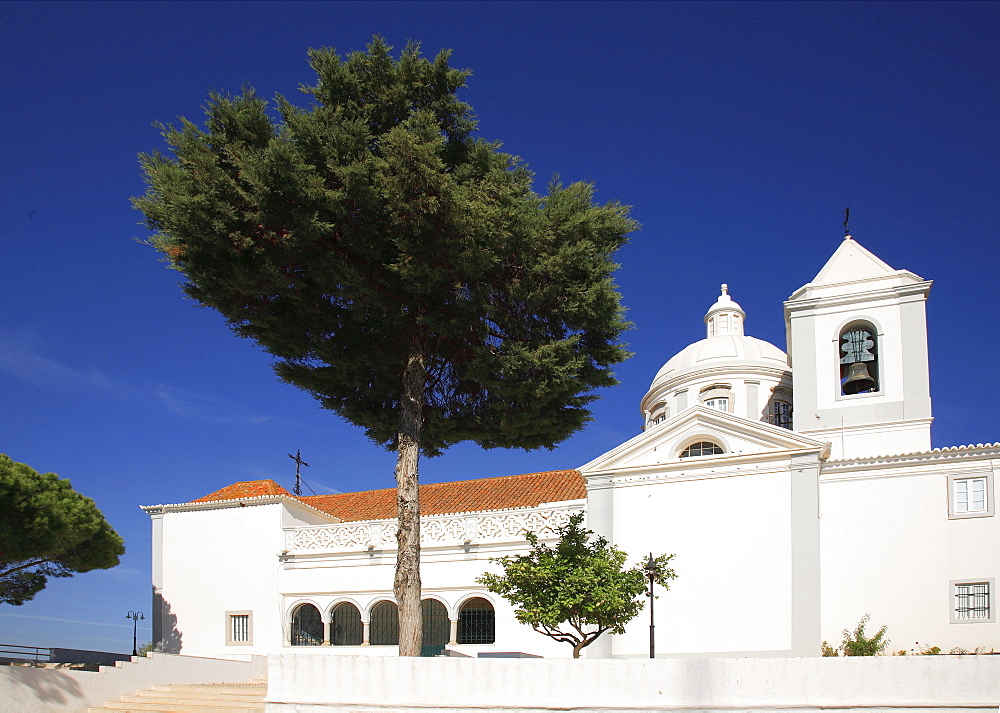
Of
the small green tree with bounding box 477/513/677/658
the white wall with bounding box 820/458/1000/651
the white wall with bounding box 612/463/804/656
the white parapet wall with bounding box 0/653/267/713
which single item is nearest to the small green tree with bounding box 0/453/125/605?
the white parapet wall with bounding box 0/653/267/713

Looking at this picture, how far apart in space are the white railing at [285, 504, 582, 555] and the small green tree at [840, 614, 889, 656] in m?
6.96

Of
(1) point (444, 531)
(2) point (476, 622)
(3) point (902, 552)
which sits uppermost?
(1) point (444, 531)

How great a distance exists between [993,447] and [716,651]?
7871 millimetres

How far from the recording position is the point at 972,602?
19.9 meters

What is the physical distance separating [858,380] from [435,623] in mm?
13263

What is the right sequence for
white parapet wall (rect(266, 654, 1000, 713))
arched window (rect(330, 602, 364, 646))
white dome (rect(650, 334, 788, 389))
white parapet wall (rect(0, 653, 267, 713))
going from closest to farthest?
white parapet wall (rect(266, 654, 1000, 713)), white parapet wall (rect(0, 653, 267, 713)), arched window (rect(330, 602, 364, 646)), white dome (rect(650, 334, 788, 389))

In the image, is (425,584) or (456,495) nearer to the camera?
(425,584)

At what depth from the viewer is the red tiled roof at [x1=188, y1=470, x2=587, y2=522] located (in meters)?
26.4

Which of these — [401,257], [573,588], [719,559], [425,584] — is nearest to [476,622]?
[425,584]

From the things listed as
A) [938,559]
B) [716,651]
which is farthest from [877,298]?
[716,651]

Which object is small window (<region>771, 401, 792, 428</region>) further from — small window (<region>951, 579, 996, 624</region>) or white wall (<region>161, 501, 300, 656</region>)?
white wall (<region>161, 501, 300, 656</region>)

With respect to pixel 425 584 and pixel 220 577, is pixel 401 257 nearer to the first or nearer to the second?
pixel 425 584

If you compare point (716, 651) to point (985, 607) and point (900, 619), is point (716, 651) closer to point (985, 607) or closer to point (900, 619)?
point (900, 619)

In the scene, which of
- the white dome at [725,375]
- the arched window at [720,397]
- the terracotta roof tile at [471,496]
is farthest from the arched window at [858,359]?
the terracotta roof tile at [471,496]
